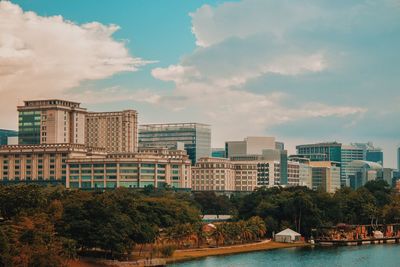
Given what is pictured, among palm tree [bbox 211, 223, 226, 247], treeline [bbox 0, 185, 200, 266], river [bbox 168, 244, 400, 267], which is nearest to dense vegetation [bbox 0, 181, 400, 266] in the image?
treeline [bbox 0, 185, 200, 266]

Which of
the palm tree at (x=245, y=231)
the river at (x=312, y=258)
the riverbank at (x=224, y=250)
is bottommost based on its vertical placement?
the river at (x=312, y=258)

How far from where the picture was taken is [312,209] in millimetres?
152250

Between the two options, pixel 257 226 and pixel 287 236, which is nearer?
pixel 257 226

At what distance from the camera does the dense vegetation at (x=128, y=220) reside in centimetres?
8950

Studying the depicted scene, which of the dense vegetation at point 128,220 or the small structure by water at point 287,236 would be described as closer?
the dense vegetation at point 128,220

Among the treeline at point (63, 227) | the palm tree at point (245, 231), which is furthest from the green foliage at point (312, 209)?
the treeline at point (63, 227)

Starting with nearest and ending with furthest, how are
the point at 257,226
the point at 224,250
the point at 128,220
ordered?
the point at 128,220, the point at 224,250, the point at 257,226

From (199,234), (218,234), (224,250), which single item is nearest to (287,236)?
(218,234)

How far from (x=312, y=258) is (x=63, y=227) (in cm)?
4004

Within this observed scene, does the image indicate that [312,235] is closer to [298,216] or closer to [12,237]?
[298,216]

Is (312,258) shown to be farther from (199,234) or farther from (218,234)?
(199,234)

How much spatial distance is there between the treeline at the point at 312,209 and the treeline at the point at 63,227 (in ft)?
132

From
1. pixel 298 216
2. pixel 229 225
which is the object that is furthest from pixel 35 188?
pixel 298 216

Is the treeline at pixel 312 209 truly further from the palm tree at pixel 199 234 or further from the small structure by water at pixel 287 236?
the palm tree at pixel 199 234
